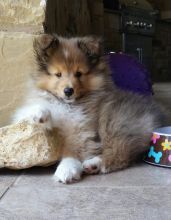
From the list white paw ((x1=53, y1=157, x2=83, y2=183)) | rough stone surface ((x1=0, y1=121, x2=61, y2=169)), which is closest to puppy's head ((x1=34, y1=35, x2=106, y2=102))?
rough stone surface ((x1=0, y1=121, x2=61, y2=169))

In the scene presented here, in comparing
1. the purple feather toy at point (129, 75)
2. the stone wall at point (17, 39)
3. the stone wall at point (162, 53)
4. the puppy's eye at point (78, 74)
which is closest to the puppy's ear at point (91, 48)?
the puppy's eye at point (78, 74)

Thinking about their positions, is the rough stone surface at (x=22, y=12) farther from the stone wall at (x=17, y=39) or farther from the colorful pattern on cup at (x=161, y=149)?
the colorful pattern on cup at (x=161, y=149)

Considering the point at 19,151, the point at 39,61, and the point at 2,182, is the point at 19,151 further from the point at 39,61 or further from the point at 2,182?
the point at 39,61

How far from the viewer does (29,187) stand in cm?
197

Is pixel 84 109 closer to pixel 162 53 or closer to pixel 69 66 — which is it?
pixel 69 66

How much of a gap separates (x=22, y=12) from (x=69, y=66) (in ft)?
1.92

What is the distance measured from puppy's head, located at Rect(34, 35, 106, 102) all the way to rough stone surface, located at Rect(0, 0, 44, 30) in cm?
24

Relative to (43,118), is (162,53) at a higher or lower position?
higher

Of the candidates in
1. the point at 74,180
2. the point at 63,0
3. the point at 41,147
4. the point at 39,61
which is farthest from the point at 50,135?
the point at 63,0

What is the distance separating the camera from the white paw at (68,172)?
6.66 feet

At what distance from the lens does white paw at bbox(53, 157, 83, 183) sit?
2.03 meters

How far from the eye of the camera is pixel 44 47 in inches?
90.0

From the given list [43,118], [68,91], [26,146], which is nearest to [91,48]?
[68,91]

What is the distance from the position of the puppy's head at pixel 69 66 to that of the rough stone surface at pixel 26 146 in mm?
234
